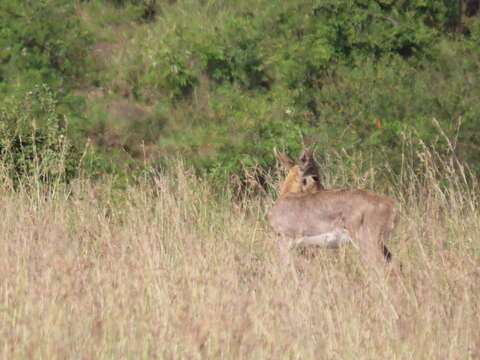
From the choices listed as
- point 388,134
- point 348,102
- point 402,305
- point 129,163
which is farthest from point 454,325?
point 129,163

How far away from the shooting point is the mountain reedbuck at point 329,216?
20.5 feet

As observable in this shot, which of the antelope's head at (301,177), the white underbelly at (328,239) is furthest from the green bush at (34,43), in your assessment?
the white underbelly at (328,239)

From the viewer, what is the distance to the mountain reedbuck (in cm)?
626

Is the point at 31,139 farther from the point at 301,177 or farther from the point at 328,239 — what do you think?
the point at 328,239

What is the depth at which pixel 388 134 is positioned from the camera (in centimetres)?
1148

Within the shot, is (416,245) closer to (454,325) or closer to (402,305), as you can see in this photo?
(402,305)

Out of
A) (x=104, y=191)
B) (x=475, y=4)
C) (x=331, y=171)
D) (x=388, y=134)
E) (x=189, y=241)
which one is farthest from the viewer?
(x=475, y=4)

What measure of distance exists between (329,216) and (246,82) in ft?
30.4

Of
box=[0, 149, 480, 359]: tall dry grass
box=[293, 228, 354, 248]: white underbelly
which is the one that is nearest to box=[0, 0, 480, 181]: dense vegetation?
box=[293, 228, 354, 248]: white underbelly

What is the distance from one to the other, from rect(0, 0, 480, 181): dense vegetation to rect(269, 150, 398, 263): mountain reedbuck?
3078mm

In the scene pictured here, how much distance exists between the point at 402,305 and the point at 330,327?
0.89 metres

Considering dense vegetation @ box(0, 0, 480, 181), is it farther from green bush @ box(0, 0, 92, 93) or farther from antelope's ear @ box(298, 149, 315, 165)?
antelope's ear @ box(298, 149, 315, 165)

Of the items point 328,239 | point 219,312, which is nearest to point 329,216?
point 328,239

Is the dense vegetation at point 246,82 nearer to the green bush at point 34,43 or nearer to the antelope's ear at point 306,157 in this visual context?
the green bush at point 34,43
